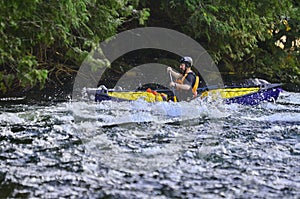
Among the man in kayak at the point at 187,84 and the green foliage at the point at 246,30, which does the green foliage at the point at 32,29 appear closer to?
the man in kayak at the point at 187,84

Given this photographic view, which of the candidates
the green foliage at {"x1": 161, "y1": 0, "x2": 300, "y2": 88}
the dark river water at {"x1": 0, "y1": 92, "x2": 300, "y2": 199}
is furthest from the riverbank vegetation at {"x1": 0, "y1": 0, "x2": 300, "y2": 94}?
the dark river water at {"x1": 0, "y1": 92, "x2": 300, "y2": 199}

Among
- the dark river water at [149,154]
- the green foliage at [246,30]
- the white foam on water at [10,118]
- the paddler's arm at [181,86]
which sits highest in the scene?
the green foliage at [246,30]

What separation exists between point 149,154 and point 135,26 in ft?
33.7

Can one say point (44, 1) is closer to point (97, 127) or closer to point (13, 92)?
point (97, 127)

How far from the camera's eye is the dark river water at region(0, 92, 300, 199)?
4.25 m

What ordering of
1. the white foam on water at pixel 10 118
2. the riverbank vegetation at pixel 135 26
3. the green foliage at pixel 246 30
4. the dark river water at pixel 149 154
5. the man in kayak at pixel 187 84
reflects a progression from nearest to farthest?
the dark river water at pixel 149 154
the riverbank vegetation at pixel 135 26
the white foam on water at pixel 10 118
the man in kayak at pixel 187 84
the green foliage at pixel 246 30

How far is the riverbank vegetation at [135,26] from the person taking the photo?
568 cm

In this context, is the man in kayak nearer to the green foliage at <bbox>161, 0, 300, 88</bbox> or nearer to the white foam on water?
the green foliage at <bbox>161, 0, 300, 88</bbox>

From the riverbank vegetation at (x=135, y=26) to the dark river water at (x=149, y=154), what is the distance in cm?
86

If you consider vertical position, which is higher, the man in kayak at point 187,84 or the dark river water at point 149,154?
the man in kayak at point 187,84

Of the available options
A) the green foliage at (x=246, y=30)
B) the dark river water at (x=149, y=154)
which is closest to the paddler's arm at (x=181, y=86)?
the dark river water at (x=149, y=154)

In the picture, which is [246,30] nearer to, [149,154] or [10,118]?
[10,118]

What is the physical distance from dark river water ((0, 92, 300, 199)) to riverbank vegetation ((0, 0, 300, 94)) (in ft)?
2.81

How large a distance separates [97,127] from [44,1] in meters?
2.17
